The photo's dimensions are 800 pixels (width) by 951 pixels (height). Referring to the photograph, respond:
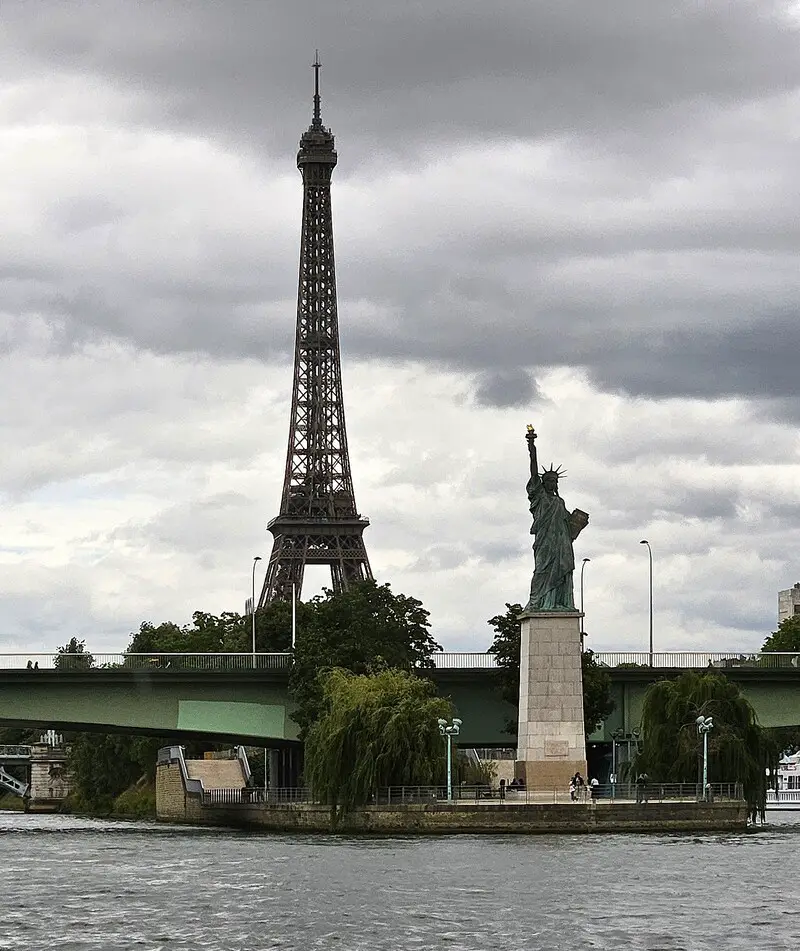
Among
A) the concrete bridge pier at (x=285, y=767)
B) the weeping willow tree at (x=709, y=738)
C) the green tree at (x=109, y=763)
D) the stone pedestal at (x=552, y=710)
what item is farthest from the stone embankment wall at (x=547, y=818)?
the green tree at (x=109, y=763)

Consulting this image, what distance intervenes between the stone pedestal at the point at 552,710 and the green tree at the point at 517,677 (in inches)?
535

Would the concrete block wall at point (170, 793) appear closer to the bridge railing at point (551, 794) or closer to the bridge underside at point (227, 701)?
the bridge underside at point (227, 701)

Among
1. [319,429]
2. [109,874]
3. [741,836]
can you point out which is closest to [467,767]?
[741,836]

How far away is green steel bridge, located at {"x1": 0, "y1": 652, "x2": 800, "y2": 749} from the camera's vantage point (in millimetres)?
106375

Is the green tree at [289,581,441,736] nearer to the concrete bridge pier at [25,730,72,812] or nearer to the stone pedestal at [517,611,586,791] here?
the stone pedestal at [517,611,586,791]

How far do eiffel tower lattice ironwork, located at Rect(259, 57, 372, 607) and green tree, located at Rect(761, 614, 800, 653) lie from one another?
1006 inches

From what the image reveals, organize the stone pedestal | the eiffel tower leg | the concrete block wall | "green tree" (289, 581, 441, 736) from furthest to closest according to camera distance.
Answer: the eiffel tower leg < the concrete block wall < "green tree" (289, 581, 441, 736) < the stone pedestal

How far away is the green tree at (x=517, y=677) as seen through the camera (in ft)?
350

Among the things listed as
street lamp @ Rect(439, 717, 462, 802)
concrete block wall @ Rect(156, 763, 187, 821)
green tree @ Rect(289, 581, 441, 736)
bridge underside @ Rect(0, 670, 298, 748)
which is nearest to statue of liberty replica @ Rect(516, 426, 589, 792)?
street lamp @ Rect(439, 717, 462, 802)

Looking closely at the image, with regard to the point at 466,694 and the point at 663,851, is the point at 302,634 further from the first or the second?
the point at 663,851

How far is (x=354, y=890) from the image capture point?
64.4m

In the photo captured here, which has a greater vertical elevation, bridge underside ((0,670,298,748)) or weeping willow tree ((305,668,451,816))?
bridge underside ((0,670,298,748))

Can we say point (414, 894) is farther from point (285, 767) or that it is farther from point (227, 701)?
point (285, 767)

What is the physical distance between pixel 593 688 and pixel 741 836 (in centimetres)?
1978
